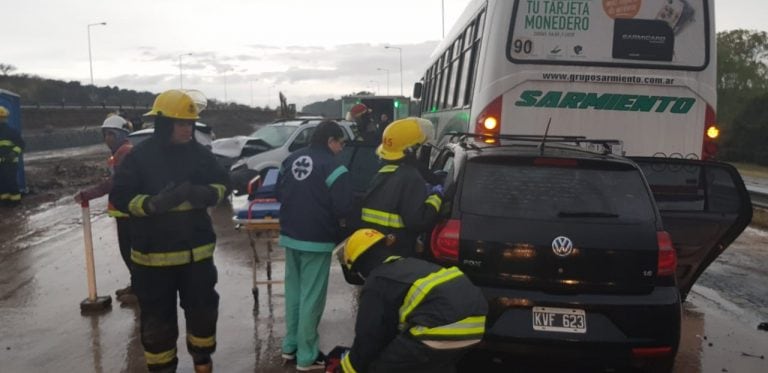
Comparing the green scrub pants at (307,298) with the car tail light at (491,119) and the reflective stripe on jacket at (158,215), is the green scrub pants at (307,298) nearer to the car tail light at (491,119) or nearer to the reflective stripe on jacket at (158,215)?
the reflective stripe on jacket at (158,215)

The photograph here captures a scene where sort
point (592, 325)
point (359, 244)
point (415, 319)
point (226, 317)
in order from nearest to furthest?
1. point (415, 319)
2. point (359, 244)
3. point (592, 325)
4. point (226, 317)

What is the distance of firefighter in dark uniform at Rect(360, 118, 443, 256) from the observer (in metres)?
4.12

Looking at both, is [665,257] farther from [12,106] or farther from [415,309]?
[12,106]

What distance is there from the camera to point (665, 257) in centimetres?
389

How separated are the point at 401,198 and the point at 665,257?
5.52ft

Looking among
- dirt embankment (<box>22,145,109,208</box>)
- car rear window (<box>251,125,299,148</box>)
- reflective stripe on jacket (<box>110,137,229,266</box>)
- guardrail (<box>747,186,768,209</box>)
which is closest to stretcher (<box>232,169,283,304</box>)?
reflective stripe on jacket (<box>110,137,229,266</box>)

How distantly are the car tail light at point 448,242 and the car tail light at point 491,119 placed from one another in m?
2.99

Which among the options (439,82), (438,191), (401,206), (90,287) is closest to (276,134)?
(439,82)

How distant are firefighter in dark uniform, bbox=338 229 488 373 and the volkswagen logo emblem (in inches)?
49.0

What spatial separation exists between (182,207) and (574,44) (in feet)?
15.0

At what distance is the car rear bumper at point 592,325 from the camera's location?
148 inches

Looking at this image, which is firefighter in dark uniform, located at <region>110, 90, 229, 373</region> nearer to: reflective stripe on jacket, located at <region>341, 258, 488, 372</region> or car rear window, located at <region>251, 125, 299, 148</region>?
reflective stripe on jacket, located at <region>341, 258, 488, 372</region>

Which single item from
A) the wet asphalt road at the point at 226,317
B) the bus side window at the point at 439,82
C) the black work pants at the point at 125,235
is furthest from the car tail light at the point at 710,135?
the black work pants at the point at 125,235

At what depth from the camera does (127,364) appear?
189 inches
